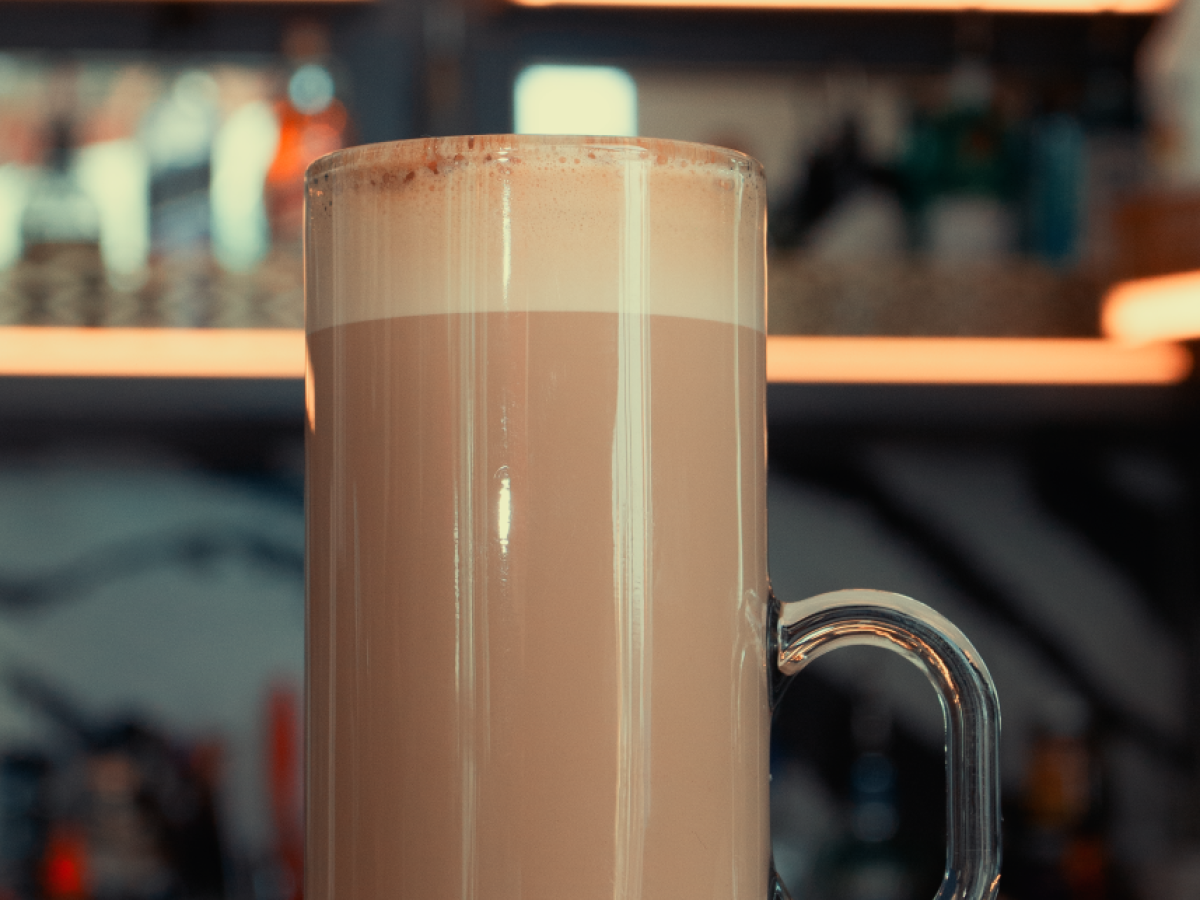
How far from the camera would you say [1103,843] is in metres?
1.49

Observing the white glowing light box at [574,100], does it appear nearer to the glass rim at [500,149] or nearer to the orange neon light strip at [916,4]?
the orange neon light strip at [916,4]

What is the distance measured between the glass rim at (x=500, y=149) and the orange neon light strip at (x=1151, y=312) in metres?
1.02

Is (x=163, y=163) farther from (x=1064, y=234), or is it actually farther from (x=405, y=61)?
(x=1064, y=234)

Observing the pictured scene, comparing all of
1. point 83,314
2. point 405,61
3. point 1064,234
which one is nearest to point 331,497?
point 83,314

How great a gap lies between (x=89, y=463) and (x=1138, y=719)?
1.34m

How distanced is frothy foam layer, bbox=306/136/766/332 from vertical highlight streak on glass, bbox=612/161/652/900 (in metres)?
0.02

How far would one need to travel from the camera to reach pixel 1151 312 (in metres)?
1.28

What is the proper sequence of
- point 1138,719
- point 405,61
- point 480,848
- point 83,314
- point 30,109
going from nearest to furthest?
point 480,848 → point 83,314 → point 405,61 → point 30,109 → point 1138,719

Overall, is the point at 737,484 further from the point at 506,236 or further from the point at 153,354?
the point at 153,354

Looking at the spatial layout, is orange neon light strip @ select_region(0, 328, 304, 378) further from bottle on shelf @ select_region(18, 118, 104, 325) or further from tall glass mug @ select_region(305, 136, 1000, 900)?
tall glass mug @ select_region(305, 136, 1000, 900)

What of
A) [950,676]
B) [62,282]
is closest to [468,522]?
[950,676]

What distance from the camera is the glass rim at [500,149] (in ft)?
1.14

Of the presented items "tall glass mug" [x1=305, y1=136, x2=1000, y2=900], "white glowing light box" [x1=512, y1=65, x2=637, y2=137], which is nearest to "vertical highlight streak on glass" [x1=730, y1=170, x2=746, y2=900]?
"tall glass mug" [x1=305, y1=136, x2=1000, y2=900]

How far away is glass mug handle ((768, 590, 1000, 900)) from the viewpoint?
1.23 feet
